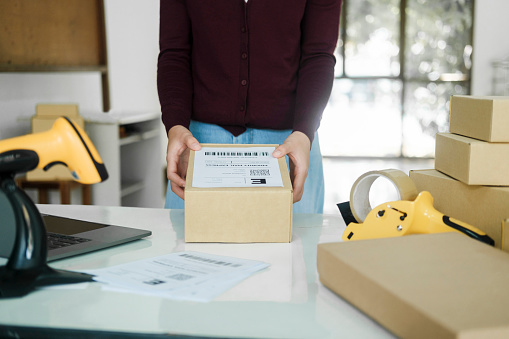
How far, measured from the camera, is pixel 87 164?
762mm

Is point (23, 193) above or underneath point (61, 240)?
above

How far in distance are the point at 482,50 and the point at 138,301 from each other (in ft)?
20.7

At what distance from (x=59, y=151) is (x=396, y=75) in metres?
6.17

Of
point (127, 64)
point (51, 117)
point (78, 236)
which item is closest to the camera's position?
point (78, 236)

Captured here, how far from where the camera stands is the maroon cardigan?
1.42 metres

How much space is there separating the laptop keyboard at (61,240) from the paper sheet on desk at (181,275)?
0.45 feet

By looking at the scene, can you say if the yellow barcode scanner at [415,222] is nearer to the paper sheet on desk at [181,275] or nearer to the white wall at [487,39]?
the paper sheet on desk at [181,275]

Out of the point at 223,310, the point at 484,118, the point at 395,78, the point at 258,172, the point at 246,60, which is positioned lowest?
the point at 223,310

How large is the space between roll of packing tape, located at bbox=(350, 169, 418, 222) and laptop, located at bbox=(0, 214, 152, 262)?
1.32ft

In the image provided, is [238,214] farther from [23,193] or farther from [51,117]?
[51,117]

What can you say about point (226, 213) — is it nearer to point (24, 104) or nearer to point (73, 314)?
point (73, 314)

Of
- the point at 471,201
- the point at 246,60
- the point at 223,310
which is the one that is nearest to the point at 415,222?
the point at 471,201

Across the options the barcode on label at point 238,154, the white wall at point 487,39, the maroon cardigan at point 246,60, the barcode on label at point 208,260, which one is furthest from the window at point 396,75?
the barcode on label at point 208,260

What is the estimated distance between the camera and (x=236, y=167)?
1.02 meters
